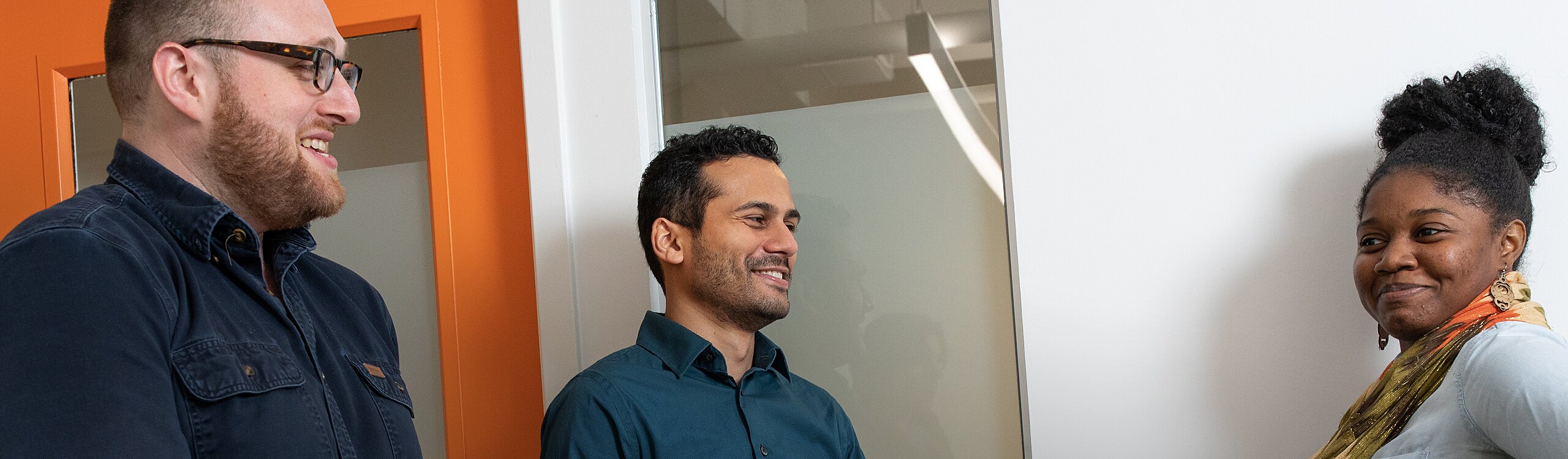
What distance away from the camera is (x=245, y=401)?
1.09 metres

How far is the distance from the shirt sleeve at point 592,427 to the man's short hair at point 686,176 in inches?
14.0

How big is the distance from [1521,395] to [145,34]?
174 centimetres

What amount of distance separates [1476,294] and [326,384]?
1.66m

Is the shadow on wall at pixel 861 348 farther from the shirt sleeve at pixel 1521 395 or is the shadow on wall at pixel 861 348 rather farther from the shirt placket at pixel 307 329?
the shirt placket at pixel 307 329

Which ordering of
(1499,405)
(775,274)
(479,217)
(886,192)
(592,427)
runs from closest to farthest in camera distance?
(1499,405) < (592,427) < (775,274) < (886,192) < (479,217)

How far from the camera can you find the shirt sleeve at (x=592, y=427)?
1712mm

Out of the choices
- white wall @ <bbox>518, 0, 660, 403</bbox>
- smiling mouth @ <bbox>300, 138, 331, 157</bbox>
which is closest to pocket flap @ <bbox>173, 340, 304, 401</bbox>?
smiling mouth @ <bbox>300, 138, 331, 157</bbox>

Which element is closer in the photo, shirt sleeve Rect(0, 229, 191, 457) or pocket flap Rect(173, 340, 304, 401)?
shirt sleeve Rect(0, 229, 191, 457)

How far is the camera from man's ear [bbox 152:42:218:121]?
1.21 metres

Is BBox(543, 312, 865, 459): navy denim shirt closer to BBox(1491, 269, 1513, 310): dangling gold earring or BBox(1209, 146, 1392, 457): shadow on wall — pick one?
BBox(1209, 146, 1392, 457): shadow on wall

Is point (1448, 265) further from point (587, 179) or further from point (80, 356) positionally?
point (80, 356)

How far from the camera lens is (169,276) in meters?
1.08

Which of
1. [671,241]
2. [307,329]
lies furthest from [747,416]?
[307,329]

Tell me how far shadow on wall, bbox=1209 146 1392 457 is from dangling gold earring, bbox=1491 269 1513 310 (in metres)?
0.33
